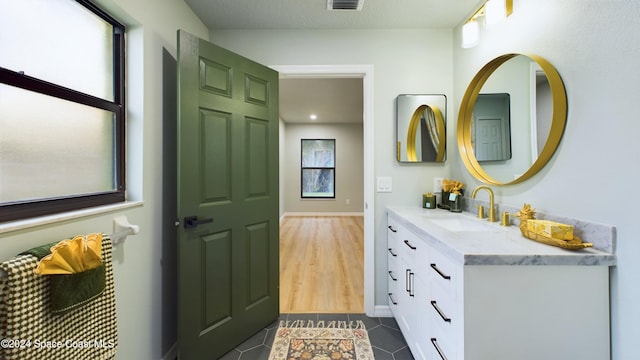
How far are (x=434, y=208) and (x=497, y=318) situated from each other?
1.11 m

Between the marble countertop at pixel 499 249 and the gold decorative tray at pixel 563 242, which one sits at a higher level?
the gold decorative tray at pixel 563 242

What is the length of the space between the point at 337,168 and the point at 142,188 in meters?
5.61

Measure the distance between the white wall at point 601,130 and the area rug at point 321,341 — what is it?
4.11 ft

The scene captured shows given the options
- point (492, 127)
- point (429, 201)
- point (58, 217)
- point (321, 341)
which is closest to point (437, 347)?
point (321, 341)

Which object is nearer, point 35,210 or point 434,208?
point 35,210

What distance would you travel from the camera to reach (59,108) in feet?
3.26

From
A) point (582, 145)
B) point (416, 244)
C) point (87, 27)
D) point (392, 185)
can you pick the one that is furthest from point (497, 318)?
point (87, 27)

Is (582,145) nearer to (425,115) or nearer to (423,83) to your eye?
(425,115)

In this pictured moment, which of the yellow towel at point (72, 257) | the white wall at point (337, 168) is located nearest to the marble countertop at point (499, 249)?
the yellow towel at point (72, 257)

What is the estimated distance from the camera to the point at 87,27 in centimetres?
112

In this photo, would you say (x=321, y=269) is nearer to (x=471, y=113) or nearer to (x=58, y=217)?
(x=471, y=113)

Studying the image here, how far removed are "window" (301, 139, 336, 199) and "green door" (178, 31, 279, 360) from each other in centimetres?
477

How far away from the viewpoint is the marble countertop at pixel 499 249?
91 centimetres

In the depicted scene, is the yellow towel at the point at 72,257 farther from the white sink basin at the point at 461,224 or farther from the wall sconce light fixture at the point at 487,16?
the wall sconce light fixture at the point at 487,16
